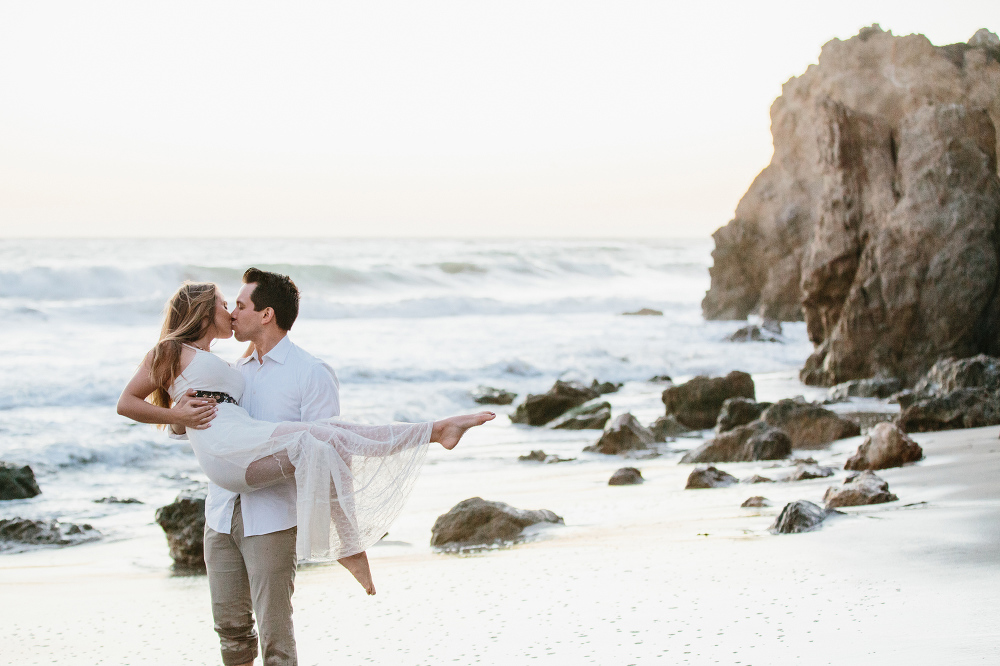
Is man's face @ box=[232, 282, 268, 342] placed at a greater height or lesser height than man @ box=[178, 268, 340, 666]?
greater

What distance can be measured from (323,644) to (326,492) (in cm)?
165

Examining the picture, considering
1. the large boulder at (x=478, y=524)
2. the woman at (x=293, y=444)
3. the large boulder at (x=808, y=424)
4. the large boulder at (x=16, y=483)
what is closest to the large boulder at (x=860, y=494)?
the large boulder at (x=478, y=524)

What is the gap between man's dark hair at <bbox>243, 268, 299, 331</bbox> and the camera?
363cm

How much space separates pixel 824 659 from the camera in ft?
12.4

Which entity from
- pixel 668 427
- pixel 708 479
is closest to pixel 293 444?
pixel 708 479

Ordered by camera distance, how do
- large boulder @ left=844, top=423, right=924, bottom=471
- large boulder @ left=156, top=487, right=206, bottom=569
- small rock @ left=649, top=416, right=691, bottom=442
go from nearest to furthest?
large boulder @ left=156, top=487, right=206, bottom=569 → large boulder @ left=844, top=423, right=924, bottom=471 → small rock @ left=649, top=416, right=691, bottom=442

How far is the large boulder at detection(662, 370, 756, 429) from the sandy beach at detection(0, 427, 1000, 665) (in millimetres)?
5443

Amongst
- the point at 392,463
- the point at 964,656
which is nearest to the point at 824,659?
the point at 964,656

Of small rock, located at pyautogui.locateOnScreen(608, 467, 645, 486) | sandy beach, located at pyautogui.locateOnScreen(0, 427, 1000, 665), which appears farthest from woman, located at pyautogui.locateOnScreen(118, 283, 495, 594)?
small rock, located at pyautogui.locateOnScreen(608, 467, 645, 486)

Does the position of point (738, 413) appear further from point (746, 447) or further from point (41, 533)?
point (41, 533)

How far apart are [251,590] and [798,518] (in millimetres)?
3984

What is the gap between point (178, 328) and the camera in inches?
141

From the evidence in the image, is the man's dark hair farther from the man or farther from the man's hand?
the man's hand

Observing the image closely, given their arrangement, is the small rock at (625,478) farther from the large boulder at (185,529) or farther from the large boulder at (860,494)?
the large boulder at (185,529)
